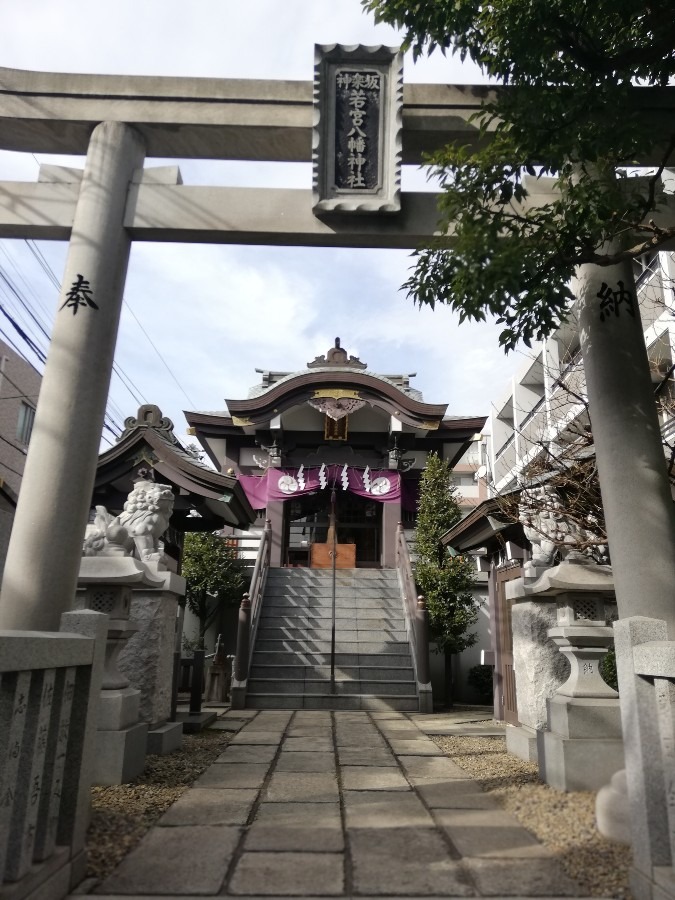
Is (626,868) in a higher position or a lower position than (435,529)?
lower

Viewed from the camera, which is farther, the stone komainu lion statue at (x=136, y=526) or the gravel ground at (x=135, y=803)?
the stone komainu lion statue at (x=136, y=526)

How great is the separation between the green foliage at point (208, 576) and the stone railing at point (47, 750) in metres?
11.6

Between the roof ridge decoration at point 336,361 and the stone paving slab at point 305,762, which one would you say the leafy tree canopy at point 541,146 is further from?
the roof ridge decoration at point 336,361

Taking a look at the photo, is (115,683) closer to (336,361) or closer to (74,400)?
(74,400)

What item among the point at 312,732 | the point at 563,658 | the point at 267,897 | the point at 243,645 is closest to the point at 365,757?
the point at 312,732

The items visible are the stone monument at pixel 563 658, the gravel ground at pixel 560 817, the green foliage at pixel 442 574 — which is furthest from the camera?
the green foliage at pixel 442 574

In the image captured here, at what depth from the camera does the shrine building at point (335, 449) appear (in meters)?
18.8

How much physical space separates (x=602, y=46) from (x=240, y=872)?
5840 millimetres

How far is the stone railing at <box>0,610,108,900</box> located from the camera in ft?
8.38

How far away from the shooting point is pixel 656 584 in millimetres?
4156

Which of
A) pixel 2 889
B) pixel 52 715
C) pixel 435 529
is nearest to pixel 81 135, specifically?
pixel 52 715

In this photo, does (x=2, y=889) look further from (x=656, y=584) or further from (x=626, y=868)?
(x=656, y=584)

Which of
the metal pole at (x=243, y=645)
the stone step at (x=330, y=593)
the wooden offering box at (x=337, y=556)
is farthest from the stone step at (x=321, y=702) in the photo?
the wooden offering box at (x=337, y=556)

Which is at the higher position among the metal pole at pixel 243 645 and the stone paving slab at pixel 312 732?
the metal pole at pixel 243 645
